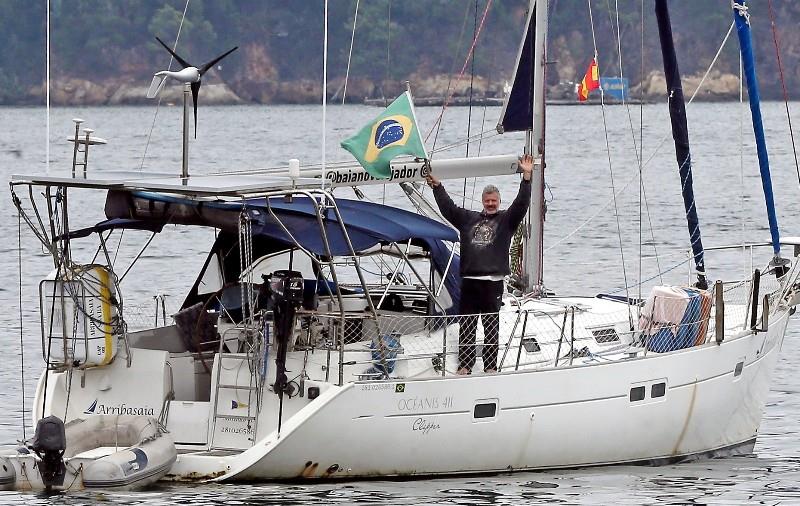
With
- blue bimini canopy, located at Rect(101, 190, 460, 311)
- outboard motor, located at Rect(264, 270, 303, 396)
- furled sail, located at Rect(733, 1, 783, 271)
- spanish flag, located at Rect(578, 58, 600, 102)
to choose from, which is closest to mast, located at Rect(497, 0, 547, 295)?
furled sail, located at Rect(733, 1, 783, 271)

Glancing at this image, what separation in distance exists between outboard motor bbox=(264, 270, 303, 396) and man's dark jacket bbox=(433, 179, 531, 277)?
1472mm

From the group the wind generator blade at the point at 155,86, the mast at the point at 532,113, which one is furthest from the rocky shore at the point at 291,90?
the wind generator blade at the point at 155,86

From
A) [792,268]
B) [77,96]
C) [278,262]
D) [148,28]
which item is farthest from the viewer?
[77,96]

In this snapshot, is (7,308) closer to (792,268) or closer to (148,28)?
(792,268)

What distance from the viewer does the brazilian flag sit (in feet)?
48.2

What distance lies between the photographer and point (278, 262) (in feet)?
49.0

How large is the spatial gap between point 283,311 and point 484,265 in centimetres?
172

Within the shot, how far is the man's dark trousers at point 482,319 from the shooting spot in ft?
48.5

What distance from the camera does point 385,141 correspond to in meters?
14.8

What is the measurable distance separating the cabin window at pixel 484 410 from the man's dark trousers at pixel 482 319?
37 cm

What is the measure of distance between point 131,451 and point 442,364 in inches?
98.7

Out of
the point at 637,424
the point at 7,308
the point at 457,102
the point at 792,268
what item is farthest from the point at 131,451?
the point at 457,102

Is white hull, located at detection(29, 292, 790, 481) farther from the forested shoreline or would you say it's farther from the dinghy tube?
the forested shoreline

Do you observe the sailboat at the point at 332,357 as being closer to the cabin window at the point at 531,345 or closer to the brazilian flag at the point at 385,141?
the cabin window at the point at 531,345
